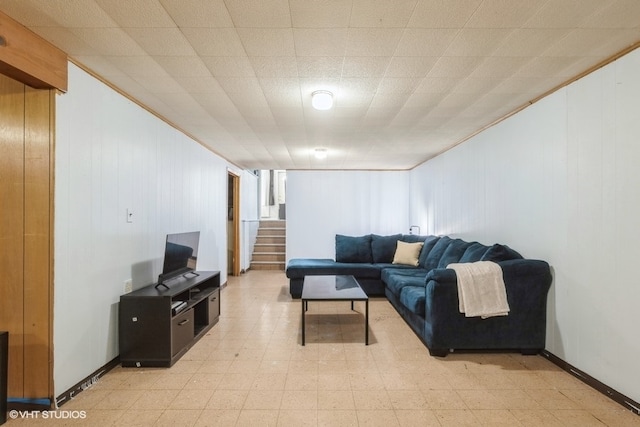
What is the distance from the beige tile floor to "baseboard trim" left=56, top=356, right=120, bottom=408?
0.13 feet

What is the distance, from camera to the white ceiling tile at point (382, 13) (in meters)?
1.60

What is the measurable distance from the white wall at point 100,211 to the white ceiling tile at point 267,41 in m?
1.28

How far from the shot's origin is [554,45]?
198 cm

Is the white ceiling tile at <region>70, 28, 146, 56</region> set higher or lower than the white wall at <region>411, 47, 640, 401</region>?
higher

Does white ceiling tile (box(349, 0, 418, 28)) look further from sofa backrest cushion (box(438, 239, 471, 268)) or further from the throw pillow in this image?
the throw pillow

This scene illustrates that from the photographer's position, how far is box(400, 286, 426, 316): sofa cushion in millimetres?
3033

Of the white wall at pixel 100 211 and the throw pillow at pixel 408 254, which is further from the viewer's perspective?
the throw pillow at pixel 408 254

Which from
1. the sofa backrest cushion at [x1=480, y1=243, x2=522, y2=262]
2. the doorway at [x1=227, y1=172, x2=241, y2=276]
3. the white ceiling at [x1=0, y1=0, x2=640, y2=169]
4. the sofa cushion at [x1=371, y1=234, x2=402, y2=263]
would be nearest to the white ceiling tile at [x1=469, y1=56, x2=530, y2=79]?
the white ceiling at [x1=0, y1=0, x2=640, y2=169]

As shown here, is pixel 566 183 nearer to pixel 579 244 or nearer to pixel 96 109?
pixel 579 244

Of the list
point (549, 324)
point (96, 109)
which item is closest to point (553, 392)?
point (549, 324)

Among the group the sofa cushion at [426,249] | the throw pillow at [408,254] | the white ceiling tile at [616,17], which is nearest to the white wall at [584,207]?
the white ceiling tile at [616,17]

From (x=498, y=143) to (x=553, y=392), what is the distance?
7.84 feet

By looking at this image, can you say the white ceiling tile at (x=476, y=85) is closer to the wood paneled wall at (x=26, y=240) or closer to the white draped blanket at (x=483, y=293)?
the white draped blanket at (x=483, y=293)

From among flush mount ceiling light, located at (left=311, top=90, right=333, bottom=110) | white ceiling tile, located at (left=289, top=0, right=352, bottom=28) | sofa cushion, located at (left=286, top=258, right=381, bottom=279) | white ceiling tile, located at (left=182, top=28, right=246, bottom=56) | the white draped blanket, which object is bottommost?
sofa cushion, located at (left=286, top=258, right=381, bottom=279)
